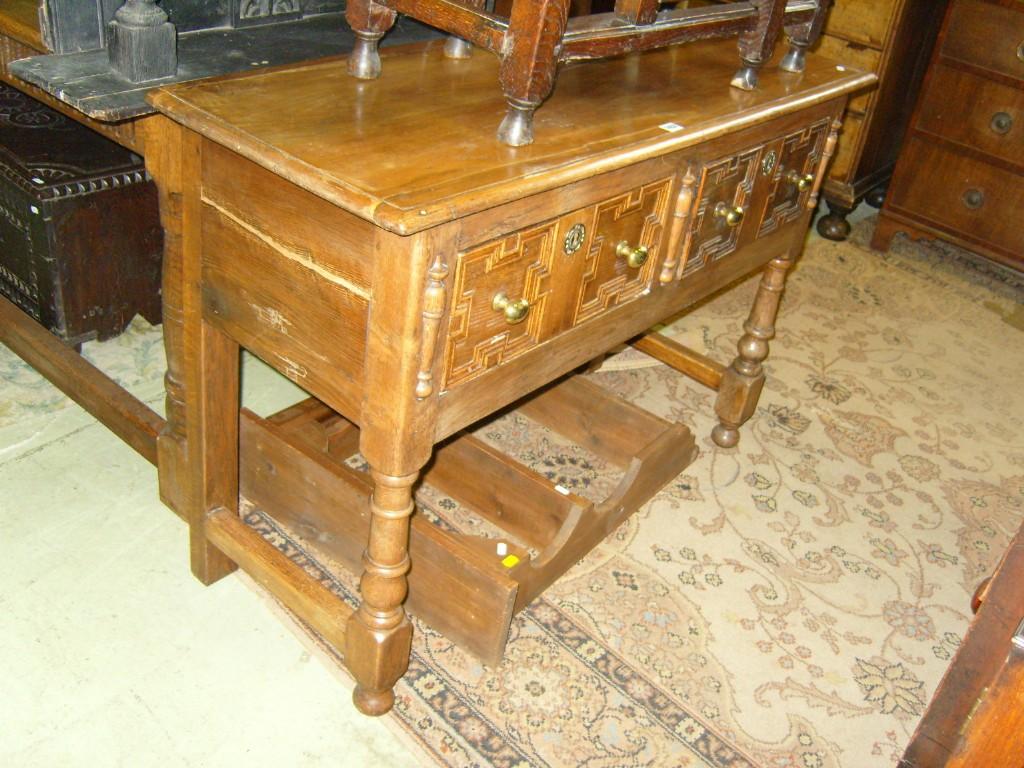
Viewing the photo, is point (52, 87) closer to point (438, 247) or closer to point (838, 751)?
point (438, 247)

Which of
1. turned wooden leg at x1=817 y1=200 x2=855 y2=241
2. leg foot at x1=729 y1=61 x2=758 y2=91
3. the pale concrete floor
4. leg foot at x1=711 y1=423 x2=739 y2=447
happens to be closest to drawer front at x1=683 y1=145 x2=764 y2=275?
leg foot at x1=729 y1=61 x2=758 y2=91

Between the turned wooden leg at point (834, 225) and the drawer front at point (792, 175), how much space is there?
1528mm

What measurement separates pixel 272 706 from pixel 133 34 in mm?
1049

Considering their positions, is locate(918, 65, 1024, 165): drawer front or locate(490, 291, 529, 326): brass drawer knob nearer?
locate(490, 291, 529, 326): brass drawer knob

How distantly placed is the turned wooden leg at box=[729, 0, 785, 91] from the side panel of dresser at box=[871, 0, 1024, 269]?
5.63 ft

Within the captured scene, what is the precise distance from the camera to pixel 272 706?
1620mm

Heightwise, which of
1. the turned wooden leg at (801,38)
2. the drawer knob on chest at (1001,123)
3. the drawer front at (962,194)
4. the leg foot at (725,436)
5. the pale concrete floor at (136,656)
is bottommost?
the pale concrete floor at (136,656)

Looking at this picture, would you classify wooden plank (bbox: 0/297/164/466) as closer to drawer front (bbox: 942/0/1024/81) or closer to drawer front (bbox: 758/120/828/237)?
drawer front (bbox: 758/120/828/237)

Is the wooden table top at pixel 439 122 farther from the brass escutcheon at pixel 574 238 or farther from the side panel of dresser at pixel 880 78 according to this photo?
the side panel of dresser at pixel 880 78

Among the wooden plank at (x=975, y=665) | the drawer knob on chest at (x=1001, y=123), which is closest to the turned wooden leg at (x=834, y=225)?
the drawer knob on chest at (x=1001, y=123)

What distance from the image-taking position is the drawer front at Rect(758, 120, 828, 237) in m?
1.90

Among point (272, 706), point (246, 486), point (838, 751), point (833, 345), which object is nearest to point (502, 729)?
point (272, 706)

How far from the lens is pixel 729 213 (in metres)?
1.76

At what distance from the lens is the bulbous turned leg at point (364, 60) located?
1499 mm
